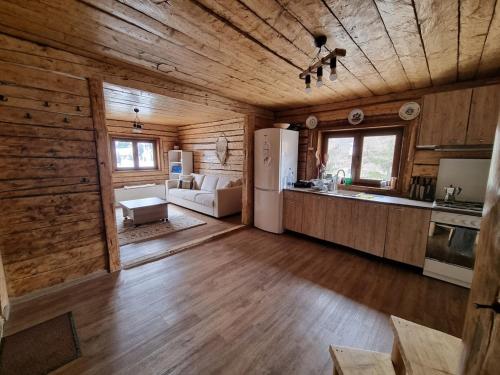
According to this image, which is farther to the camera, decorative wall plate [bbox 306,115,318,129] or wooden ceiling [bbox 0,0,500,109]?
decorative wall plate [bbox 306,115,318,129]

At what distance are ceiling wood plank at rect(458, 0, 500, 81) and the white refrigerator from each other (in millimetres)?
2276

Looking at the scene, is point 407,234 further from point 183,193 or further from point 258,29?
point 183,193

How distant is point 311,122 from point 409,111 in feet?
4.97

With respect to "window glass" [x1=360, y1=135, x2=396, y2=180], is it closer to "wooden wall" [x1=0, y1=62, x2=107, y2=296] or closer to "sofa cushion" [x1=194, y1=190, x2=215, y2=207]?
"sofa cushion" [x1=194, y1=190, x2=215, y2=207]

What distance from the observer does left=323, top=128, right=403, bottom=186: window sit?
3.22 m

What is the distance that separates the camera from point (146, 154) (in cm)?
658

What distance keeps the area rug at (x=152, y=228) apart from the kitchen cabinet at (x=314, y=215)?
2.15m

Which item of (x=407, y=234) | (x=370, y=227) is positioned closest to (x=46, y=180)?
(x=370, y=227)

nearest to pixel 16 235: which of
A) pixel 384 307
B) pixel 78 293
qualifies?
pixel 78 293

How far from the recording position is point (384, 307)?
200 centimetres

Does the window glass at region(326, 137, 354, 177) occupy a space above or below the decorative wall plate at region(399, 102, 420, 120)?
below

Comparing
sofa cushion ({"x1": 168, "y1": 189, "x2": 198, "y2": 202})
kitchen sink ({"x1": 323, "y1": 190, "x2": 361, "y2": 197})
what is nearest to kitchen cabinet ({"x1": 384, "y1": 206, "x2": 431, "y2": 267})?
kitchen sink ({"x1": 323, "y1": 190, "x2": 361, "y2": 197})

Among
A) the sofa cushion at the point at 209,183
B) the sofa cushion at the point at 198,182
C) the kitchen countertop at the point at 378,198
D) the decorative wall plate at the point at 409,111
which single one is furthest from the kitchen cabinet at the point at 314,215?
the sofa cushion at the point at 198,182

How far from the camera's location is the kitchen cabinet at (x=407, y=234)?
248cm
